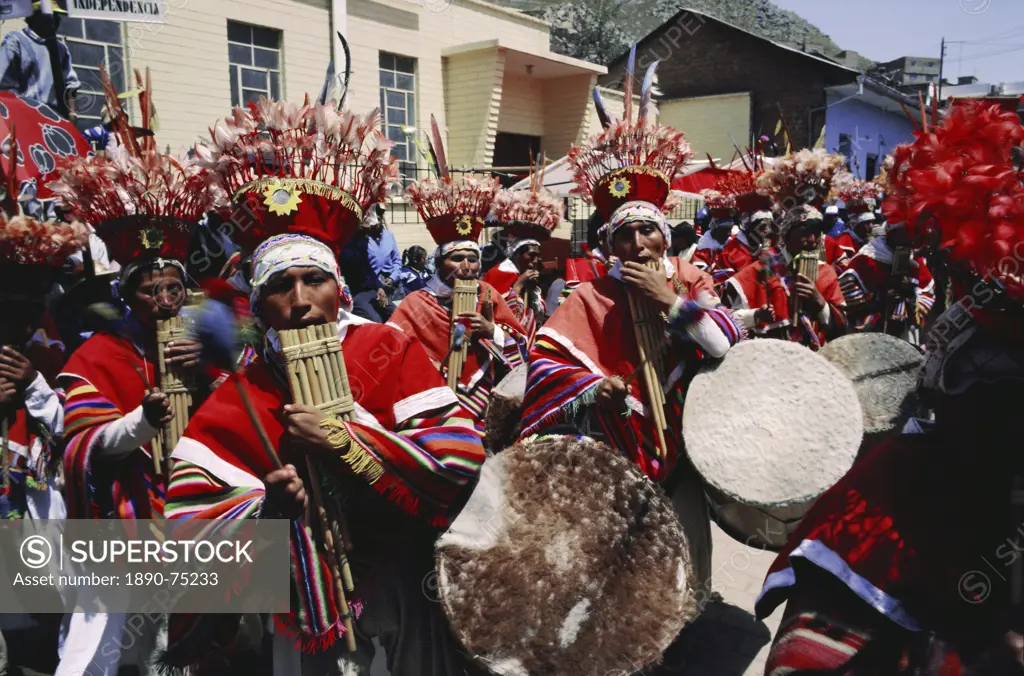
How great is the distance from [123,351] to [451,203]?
2.87 meters

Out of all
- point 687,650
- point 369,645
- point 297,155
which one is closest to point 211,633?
point 369,645

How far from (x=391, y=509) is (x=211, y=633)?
0.76m

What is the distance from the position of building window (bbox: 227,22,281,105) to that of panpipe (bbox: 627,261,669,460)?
10.4 metres

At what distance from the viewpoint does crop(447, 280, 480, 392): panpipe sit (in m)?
5.40

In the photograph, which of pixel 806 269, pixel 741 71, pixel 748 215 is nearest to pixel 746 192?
pixel 748 215

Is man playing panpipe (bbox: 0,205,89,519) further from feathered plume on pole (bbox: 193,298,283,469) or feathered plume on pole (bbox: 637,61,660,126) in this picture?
feathered plume on pole (bbox: 637,61,660,126)

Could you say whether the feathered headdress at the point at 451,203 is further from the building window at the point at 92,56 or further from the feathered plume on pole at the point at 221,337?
the building window at the point at 92,56

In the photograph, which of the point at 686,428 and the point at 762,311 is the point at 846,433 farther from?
the point at 762,311

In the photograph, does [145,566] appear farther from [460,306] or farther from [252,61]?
[252,61]

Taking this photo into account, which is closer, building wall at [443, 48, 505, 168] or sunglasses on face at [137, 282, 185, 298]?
sunglasses on face at [137, 282, 185, 298]

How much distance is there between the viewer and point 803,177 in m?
5.21

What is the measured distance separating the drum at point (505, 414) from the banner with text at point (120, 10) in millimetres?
3889

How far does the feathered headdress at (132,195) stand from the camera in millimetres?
3227

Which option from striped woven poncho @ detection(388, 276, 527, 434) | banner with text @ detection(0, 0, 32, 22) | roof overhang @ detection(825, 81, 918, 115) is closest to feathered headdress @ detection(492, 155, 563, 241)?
striped woven poncho @ detection(388, 276, 527, 434)
